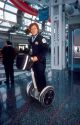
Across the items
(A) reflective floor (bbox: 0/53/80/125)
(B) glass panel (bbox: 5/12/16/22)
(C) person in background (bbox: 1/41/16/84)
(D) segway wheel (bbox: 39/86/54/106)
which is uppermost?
(B) glass panel (bbox: 5/12/16/22)

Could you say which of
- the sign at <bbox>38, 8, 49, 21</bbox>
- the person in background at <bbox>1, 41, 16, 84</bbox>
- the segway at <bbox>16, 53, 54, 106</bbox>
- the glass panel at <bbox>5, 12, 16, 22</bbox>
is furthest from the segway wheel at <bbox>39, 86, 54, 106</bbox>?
the glass panel at <bbox>5, 12, 16, 22</bbox>

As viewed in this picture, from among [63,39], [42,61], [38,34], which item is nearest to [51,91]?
[42,61]

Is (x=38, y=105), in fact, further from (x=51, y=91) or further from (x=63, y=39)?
(x=63, y=39)

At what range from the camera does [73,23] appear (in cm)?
950

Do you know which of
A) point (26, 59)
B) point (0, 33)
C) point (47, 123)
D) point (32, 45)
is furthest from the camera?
point (0, 33)

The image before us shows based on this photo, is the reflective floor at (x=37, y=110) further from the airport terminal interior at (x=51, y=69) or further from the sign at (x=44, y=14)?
the sign at (x=44, y=14)

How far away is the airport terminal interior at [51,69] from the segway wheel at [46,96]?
1.6 inches

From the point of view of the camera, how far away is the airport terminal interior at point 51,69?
3.32 m

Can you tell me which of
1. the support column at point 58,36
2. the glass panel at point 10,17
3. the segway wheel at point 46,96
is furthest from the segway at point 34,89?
the glass panel at point 10,17

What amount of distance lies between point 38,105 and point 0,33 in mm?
14777

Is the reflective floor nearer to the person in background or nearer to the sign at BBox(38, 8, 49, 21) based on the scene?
the person in background

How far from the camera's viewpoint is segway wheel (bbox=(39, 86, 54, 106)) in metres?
3.67

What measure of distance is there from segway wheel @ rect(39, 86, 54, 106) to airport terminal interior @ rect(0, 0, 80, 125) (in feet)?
0.13

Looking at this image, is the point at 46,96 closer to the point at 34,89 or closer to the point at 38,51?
the point at 34,89
